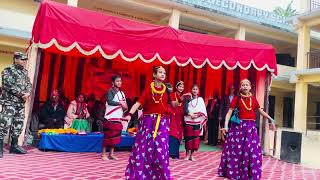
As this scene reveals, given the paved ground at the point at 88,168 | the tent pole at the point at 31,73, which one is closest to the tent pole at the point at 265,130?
the paved ground at the point at 88,168

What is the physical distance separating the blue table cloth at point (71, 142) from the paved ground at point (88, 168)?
21 centimetres

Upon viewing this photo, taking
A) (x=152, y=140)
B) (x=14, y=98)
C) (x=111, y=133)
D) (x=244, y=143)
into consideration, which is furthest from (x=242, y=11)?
(x=152, y=140)

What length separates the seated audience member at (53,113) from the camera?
25.3 feet

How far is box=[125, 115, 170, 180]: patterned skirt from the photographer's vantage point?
3938 millimetres

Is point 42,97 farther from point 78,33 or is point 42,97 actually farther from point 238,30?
point 238,30

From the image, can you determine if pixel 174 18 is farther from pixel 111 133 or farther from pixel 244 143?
pixel 244 143

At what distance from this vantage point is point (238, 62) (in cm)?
776

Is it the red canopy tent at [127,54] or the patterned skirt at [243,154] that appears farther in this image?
→ the red canopy tent at [127,54]

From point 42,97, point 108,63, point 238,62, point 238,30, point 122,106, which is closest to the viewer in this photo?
point 122,106

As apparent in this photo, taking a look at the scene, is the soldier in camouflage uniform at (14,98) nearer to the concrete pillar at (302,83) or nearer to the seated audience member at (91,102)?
the seated audience member at (91,102)

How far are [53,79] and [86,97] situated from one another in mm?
925

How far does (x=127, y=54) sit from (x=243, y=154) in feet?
9.51

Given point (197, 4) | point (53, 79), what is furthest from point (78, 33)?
point (197, 4)

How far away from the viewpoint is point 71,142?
668cm
